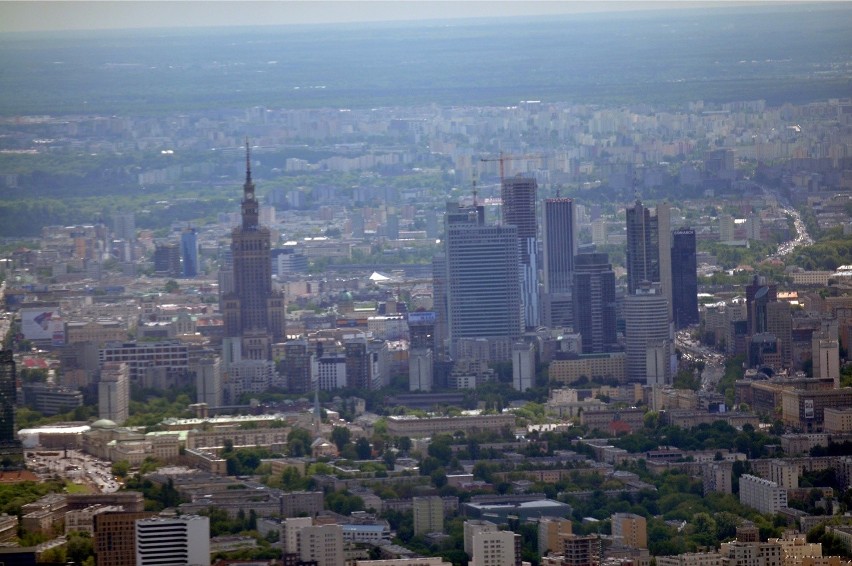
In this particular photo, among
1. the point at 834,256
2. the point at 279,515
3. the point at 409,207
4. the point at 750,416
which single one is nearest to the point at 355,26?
the point at 409,207

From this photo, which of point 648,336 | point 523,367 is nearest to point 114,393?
point 523,367

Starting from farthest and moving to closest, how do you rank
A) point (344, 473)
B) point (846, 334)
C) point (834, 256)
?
point (834, 256), point (846, 334), point (344, 473)

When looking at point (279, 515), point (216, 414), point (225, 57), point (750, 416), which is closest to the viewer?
point (279, 515)

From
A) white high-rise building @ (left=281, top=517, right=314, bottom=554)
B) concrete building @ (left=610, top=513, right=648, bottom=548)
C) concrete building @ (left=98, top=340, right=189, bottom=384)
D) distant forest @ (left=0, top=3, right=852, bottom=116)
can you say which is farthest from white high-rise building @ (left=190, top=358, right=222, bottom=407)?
distant forest @ (left=0, top=3, right=852, bottom=116)

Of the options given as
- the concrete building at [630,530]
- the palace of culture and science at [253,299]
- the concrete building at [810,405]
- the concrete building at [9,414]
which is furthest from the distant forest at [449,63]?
the concrete building at [630,530]

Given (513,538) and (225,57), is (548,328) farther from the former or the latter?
(225,57)

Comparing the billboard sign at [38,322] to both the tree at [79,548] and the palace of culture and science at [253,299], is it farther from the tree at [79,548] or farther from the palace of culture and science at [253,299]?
the tree at [79,548]
